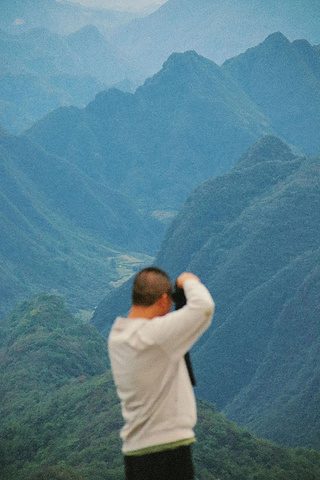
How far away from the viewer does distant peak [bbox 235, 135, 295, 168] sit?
3509 cm

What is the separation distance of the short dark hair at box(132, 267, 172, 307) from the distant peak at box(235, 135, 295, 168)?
32.8 meters

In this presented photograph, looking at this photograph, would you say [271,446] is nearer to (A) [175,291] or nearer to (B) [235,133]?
(A) [175,291]

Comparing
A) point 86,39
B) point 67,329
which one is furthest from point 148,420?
point 86,39

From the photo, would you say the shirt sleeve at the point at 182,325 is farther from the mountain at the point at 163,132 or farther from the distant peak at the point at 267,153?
the mountain at the point at 163,132

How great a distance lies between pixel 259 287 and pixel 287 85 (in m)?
55.4

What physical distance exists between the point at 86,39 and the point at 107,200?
14444cm

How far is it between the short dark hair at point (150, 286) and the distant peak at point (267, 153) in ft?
108

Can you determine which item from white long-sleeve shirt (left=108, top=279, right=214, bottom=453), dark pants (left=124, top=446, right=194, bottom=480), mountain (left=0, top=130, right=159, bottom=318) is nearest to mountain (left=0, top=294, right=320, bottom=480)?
dark pants (left=124, top=446, right=194, bottom=480)

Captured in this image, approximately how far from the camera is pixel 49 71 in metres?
155

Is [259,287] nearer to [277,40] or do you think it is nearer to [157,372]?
[157,372]

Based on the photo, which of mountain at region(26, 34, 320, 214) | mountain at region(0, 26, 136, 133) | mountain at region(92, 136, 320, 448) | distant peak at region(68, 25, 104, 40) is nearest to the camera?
mountain at region(92, 136, 320, 448)

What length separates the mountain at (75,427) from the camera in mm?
9500

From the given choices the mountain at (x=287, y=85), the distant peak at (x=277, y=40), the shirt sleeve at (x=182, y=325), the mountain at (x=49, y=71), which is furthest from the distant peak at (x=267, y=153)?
the mountain at (x=49, y=71)

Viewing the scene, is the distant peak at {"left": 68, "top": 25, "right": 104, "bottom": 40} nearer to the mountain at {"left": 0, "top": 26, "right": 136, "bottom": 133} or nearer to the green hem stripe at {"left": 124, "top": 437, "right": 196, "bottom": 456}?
the mountain at {"left": 0, "top": 26, "right": 136, "bottom": 133}
